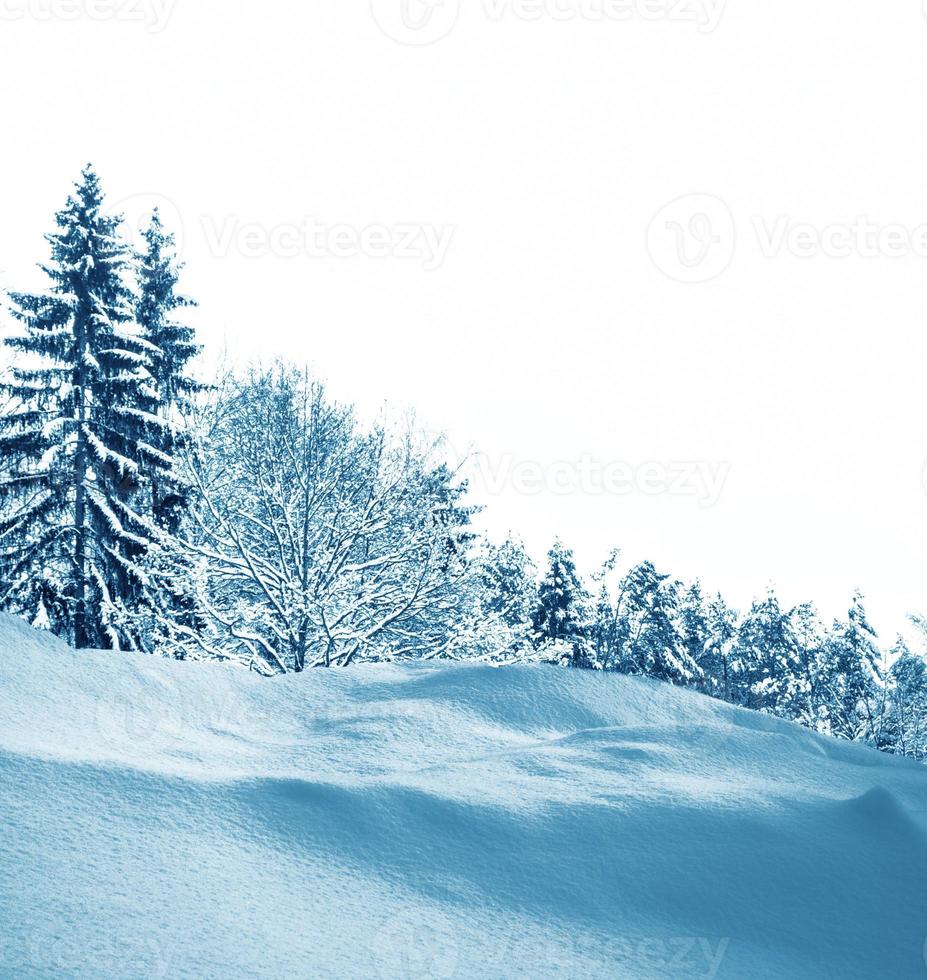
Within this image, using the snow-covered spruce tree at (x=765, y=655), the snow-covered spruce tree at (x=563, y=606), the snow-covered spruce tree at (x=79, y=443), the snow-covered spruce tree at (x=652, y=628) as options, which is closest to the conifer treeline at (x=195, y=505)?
the snow-covered spruce tree at (x=79, y=443)

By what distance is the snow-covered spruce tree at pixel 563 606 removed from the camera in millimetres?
31658

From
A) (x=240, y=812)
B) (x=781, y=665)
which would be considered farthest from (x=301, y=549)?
(x=781, y=665)

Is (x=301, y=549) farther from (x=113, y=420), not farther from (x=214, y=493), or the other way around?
(x=113, y=420)

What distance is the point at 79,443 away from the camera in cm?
1816

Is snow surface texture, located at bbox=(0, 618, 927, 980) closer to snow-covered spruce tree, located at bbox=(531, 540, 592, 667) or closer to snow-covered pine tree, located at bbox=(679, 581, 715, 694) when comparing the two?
snow-covered spruce tree, located at bbox=(531, 540, 592, 667)

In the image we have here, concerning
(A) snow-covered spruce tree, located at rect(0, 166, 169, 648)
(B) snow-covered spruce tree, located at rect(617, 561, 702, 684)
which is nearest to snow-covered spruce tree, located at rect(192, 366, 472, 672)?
(A) snow-covered spruce tree, located at rect(0, 166, 169, 648)

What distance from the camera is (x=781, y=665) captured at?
1667 inches

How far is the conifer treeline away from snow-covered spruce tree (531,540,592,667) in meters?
6.72

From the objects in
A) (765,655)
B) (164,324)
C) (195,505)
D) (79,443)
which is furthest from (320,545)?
(765,655)

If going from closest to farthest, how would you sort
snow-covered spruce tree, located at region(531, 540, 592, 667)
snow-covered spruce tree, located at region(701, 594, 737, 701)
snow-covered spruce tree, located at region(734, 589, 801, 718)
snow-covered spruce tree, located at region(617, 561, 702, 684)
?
snow-covered spruce tree, located at region(531, 540, 592, 667), snow-covered spruce tree, located at region(617, 561, 702, 684), snow-covered spruce tree, located at region(734, 589, 801, 718), snow-covered spruce tree, located at region(701, 594, 737, 701)

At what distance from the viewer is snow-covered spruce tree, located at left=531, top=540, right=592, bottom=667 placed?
31658mm

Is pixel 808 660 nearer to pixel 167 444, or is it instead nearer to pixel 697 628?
pixel 697 628

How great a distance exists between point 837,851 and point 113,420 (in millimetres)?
18386

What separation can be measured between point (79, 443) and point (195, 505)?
14.1 ft
